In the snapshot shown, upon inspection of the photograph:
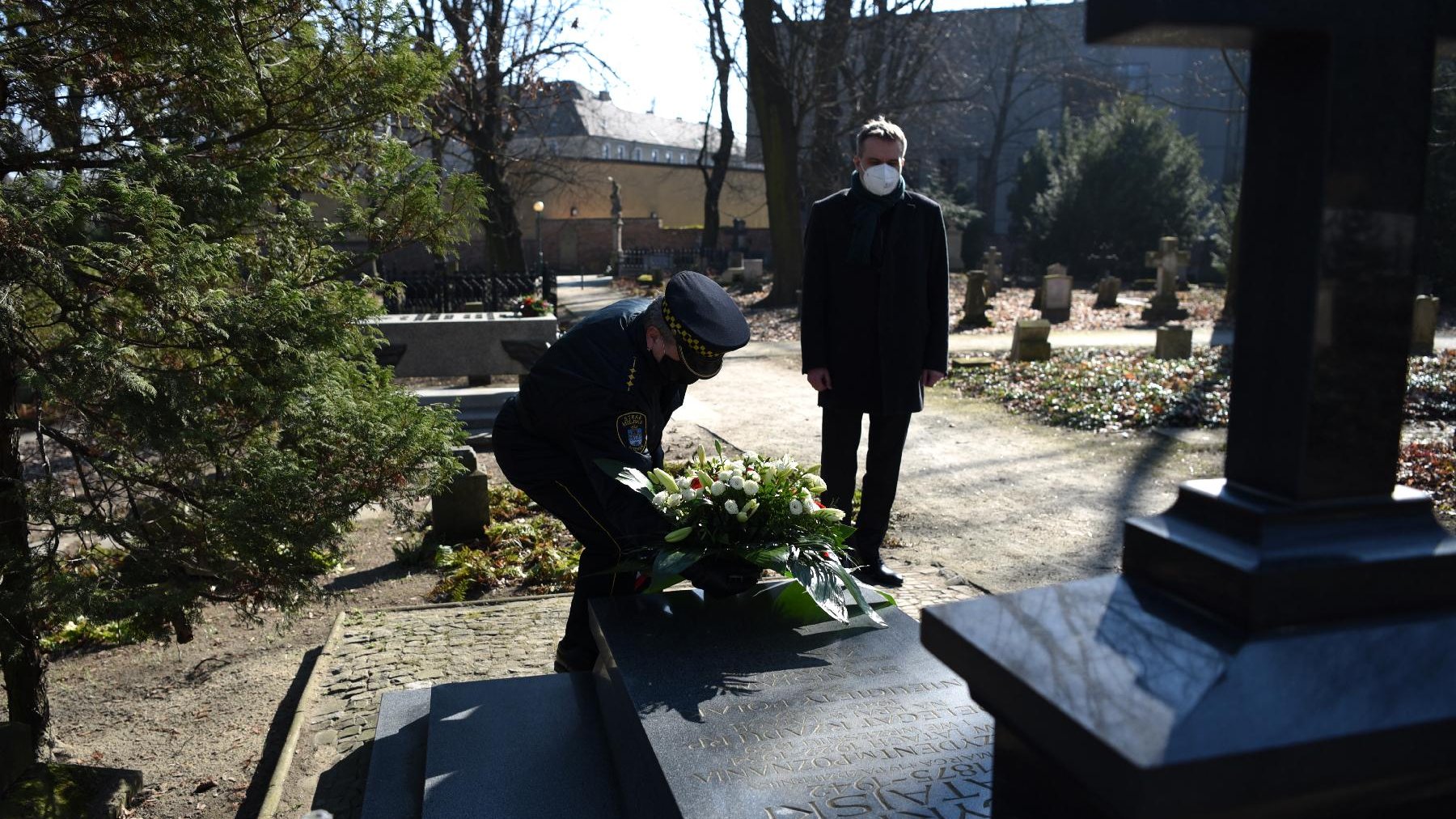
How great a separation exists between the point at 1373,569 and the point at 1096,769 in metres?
0.62

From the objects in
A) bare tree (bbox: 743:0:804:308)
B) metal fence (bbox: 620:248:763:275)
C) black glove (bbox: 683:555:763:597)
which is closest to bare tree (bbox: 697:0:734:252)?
metal fence (bbox: 620:248:763:275)

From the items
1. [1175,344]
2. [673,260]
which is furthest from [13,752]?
[673,260]

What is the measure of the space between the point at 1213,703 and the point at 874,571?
3.46 m

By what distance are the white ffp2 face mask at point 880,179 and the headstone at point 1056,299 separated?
17129mm

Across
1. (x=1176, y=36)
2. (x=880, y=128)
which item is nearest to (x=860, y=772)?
(x=1176, y=36)

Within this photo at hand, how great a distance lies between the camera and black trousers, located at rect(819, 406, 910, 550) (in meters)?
4.95

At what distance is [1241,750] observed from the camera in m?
1.46

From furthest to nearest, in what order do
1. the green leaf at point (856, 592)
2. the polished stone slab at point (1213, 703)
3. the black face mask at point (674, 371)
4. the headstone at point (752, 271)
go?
the headstone at point (752, 271), the black face mask at point (674, 371), the green leaf at point (856, 592), the polished stone slab at point (1213, 703)

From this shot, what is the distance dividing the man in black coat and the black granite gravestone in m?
2.98

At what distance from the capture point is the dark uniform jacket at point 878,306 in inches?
190

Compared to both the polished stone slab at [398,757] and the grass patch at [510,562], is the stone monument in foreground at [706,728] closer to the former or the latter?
the polished stone slab at [398,757]

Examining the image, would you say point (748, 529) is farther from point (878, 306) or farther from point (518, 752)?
point (878, 306)

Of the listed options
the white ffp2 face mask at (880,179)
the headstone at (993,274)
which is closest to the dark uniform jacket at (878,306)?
the white ffp2 face mask at (880,179)

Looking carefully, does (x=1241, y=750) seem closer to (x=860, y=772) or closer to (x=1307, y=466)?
(x=1307, y=466)
